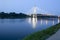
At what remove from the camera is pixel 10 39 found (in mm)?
15102

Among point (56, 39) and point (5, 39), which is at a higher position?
point (56, 39)

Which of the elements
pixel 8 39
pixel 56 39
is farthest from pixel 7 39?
pixel 56 39

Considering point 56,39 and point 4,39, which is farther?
point 4,39

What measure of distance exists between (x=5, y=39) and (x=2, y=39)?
29 centimetres

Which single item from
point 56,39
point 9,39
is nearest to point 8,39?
point 9,39

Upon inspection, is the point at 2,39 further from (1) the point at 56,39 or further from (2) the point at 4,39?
(1) the point at 56,39

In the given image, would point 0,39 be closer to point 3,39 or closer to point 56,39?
point 3,39

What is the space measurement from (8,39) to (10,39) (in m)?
0.19

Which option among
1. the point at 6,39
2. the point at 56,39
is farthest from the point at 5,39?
the point at 56,39

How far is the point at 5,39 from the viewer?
15281mm

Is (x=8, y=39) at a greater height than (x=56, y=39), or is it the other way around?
(x=56, y=39)

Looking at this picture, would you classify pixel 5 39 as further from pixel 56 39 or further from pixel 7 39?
pixel 56 39

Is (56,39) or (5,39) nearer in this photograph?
(56,39)

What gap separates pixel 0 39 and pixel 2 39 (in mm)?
197
